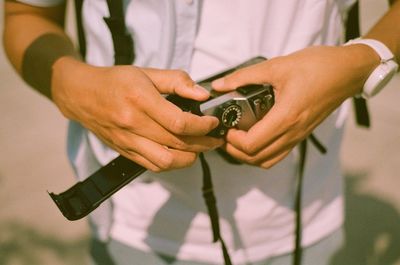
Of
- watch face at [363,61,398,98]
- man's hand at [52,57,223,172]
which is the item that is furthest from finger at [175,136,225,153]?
watch face at [363,61,398,98]

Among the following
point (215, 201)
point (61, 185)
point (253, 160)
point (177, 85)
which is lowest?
point (61, 185)

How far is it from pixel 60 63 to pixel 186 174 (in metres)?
0.25

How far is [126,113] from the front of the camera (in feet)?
1.98

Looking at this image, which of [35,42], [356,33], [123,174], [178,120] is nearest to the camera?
[178,120]

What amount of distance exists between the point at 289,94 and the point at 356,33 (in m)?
0.34

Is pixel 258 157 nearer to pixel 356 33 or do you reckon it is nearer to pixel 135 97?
pixel 135 97

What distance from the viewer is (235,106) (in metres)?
0.64

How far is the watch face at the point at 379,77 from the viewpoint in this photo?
0.73 metres

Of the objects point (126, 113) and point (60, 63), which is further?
point (60, 63)

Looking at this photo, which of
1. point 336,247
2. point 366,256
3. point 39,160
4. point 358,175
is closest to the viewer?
point 336,247

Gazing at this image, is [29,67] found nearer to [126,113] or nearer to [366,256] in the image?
[126,113]

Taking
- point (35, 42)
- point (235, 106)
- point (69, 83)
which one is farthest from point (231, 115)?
point (35, 42)

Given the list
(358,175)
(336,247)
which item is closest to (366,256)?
(358,175)

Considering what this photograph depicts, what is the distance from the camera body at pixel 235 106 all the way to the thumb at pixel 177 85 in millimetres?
25
